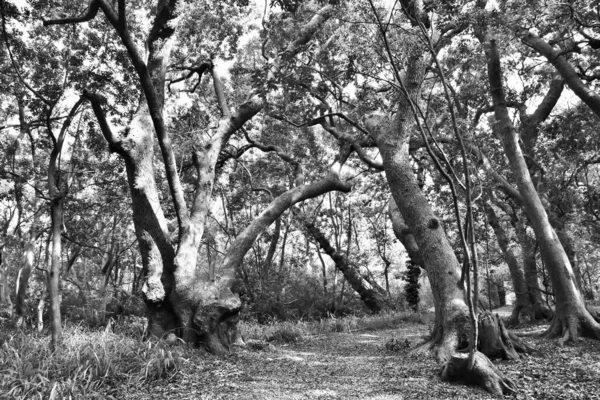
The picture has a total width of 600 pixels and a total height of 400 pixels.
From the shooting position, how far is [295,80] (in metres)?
4.85

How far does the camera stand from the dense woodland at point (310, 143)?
5.19 metres

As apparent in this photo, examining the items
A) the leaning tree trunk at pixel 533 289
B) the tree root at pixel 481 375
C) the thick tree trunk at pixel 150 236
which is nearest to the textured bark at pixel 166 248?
the thick tree trunk at pixel 150 236

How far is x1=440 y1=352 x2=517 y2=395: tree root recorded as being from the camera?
3.74 meters

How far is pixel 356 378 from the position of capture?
15.5 ft

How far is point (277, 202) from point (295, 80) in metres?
3.75

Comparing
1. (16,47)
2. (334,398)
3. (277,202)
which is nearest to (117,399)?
(334,398)

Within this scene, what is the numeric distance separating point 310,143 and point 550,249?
9.00 meters

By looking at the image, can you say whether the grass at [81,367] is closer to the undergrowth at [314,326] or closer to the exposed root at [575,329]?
the undergrowth at [314,326]

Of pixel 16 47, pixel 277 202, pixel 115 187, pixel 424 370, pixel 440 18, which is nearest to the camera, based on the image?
pixel 424 370

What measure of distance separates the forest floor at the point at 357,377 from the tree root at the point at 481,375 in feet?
0.29

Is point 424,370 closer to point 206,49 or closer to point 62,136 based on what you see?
point 62,136

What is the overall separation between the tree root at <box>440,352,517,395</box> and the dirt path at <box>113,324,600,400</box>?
98mm

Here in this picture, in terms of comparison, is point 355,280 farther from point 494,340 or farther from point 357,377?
point 357,377

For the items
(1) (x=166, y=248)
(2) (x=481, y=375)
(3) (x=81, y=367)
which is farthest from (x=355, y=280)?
(3) (x=81, y=367)
